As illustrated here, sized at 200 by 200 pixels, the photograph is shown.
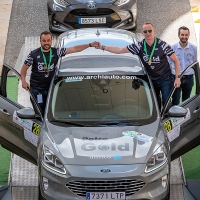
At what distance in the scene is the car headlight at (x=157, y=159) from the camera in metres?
8.44

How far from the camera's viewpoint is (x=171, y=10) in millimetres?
17031

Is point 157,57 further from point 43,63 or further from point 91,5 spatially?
point 91,5

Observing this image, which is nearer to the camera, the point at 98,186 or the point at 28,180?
the point at 98,186

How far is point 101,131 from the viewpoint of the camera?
8.95m

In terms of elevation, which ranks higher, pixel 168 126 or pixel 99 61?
pixel 99 61

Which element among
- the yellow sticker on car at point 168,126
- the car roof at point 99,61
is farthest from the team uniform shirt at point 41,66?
the yellow sticker on car at point 168,126

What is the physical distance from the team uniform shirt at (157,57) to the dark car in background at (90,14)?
4675 mm

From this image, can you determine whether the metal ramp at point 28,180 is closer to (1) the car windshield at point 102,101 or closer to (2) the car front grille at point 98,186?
(1) the car windshield at point 102,101

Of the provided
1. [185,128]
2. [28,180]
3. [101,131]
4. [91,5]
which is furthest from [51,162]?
[91,5]

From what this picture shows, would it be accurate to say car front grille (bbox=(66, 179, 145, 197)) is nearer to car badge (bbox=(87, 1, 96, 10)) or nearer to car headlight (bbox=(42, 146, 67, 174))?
car headlight (bbox=(42, 146, 67, 174))

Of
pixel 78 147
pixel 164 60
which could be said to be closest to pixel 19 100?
pixel 164 60

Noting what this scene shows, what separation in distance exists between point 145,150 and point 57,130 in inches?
46.6

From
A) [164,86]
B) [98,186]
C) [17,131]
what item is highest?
[164,86]

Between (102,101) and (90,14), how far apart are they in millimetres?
6038
